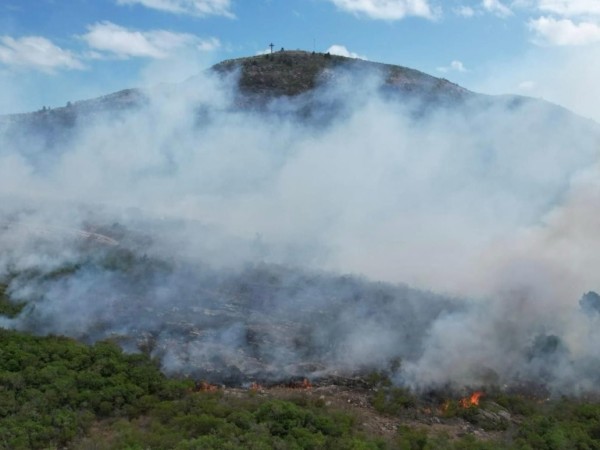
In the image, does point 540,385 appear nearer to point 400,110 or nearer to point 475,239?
point 475,239

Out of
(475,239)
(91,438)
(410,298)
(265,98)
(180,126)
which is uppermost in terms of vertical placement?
(265,98)

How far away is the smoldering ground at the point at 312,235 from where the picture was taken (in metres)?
15.1

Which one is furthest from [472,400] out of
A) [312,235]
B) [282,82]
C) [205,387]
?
[282,82]

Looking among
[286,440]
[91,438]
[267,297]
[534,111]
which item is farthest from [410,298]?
[534,111]

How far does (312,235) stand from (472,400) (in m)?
13.1

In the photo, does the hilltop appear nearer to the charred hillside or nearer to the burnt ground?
the charred hillside

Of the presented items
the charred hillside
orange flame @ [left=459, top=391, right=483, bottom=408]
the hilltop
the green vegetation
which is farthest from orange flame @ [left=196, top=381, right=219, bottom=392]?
the charred hillside

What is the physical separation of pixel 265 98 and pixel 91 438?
37668 millimetres

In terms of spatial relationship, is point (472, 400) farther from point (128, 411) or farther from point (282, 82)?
point (282, 82)

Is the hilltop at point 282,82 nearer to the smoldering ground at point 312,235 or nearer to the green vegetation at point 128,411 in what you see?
the smoldering ground at point 312,235

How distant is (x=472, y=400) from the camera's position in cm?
1307


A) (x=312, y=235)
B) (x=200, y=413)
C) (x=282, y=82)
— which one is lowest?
(x=200, y=413)

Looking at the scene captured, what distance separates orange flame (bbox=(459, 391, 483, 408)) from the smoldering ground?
497 millimetres

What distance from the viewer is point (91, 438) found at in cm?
1072
